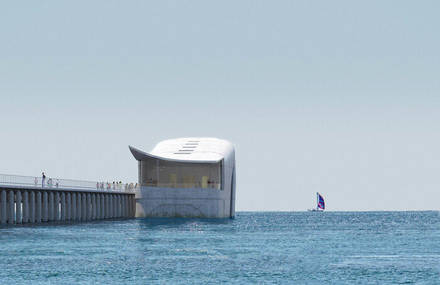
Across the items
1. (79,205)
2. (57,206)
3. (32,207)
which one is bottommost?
(79,205)

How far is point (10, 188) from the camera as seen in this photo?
86.6 metres

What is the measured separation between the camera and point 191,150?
130m

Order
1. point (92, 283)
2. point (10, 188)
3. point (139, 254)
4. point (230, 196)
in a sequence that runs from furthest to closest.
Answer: point (230, 196) → point (10, 188) → point (139, 254) → point (92, 283)

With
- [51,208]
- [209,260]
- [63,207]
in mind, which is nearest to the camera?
[209,260]

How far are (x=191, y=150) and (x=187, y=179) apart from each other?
4.76 metres

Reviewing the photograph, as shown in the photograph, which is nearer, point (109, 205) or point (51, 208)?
point (51, 208)

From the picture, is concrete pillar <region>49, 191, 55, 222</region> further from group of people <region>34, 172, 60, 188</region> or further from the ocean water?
the ocean water

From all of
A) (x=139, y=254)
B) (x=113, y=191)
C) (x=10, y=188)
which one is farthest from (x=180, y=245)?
(x=113, y=191)

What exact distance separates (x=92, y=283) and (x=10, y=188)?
47647 mm

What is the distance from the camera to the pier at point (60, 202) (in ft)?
290

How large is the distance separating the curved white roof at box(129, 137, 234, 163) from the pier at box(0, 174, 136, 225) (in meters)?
7.74

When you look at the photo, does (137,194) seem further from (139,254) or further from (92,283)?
(92,283)

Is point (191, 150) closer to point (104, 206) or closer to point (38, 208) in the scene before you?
point (104, 206)

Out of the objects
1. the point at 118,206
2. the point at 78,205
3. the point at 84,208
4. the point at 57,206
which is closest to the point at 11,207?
the point at 57,206
